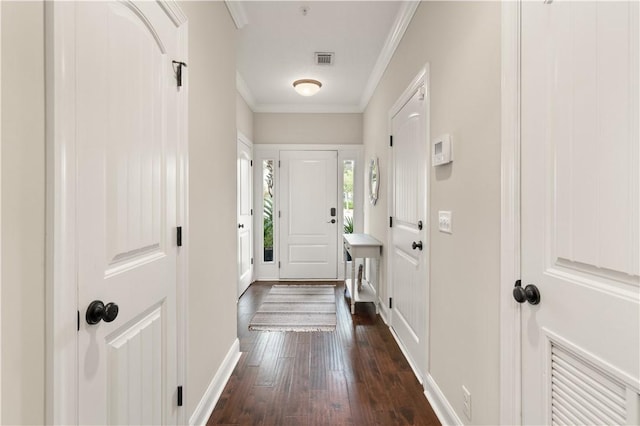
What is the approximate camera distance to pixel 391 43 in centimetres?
270

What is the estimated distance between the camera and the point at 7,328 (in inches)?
26.0

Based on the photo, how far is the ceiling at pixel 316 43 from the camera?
2.34 metres

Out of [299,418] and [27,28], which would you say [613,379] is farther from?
[27,28]

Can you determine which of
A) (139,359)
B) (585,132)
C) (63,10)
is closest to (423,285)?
(585,132)

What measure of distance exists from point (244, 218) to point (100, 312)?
11.4 ft

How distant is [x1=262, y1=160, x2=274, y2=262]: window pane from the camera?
15.7ft

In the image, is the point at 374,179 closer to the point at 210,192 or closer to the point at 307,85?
the point at 307,85

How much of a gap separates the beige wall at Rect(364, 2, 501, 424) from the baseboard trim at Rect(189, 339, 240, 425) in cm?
132

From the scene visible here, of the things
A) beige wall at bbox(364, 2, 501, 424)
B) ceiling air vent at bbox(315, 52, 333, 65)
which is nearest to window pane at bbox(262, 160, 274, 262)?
ceiling air vent at bbox(315, 52, 333, 65)

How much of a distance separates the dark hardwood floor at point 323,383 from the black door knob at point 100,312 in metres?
1.14

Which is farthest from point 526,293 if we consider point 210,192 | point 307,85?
point 307,85

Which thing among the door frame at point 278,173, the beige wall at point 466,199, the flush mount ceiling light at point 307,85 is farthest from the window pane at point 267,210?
the beige wall at point 466,199

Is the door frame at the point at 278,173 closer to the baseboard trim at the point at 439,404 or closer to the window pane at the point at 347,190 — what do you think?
the window pane at the point at 347,190

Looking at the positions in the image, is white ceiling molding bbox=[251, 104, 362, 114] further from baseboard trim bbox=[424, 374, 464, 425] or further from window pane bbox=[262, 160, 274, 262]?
baseboard trim bbox=[424, 374, 464, 425]
